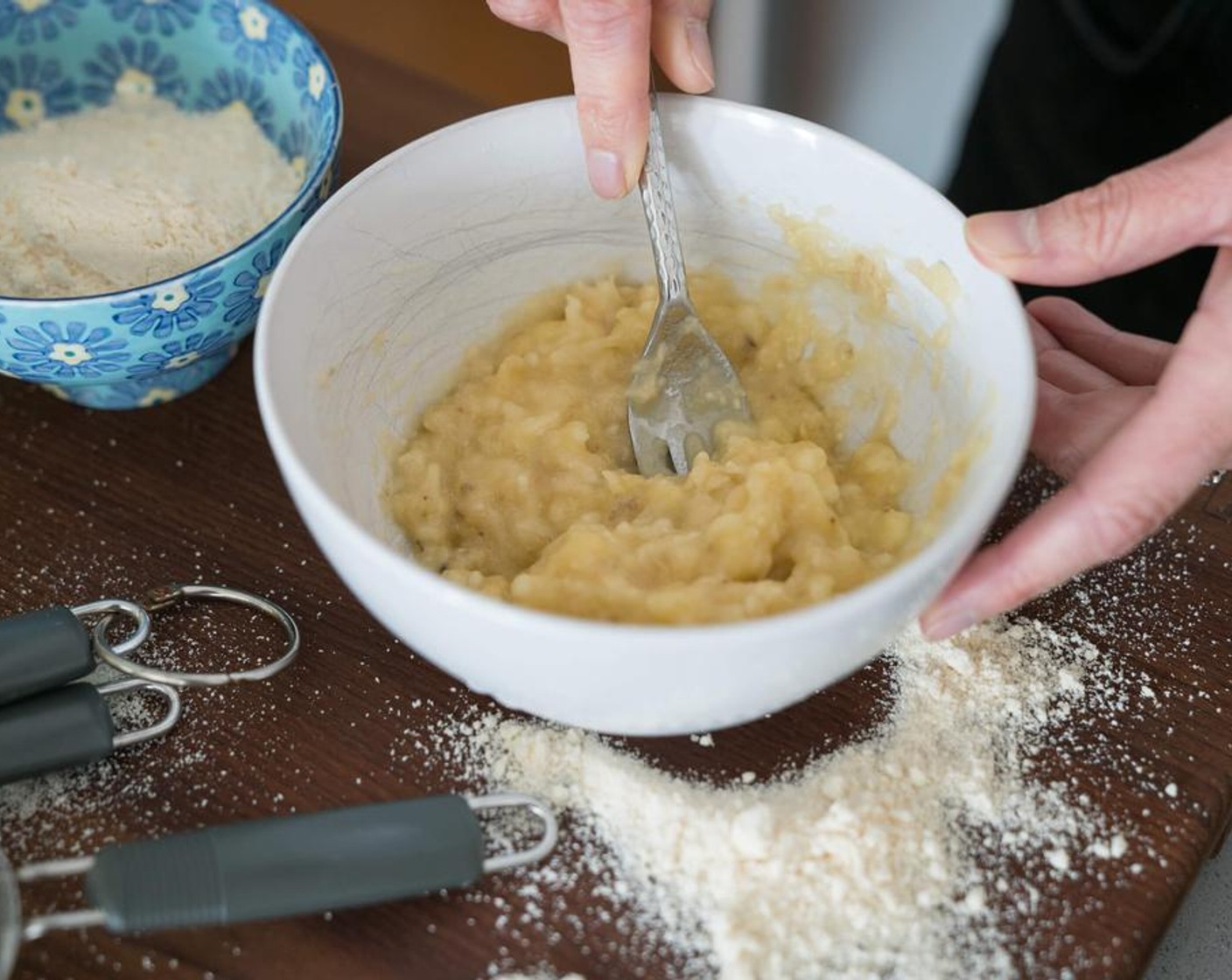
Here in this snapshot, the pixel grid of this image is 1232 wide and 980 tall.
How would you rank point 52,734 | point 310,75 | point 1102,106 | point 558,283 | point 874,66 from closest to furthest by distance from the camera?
point 52,734
point 558,283
point 310,75
point 1102,106
point 874,66

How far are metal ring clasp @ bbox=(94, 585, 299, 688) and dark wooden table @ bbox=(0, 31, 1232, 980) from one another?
2cm

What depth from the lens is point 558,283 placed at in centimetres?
127

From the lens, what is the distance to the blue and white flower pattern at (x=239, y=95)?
146 centimetres

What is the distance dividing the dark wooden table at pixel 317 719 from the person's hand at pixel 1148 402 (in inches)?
6.6

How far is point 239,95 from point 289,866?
0.93 meters

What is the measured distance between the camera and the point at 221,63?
1493mm

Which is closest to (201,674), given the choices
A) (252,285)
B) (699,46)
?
(252,285)

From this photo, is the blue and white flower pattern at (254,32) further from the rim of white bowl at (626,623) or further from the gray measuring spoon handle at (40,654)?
the gray measuring spoon handle at (40,654)

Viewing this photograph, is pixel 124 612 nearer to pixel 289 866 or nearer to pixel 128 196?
pixel 289 866

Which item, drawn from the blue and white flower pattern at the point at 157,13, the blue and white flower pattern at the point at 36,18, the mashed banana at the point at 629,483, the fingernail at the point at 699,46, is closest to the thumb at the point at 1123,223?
the mashed banana at the point at 629,483

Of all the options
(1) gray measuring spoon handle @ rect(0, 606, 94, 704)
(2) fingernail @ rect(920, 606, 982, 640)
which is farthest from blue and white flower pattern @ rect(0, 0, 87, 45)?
(2) fingernail @ rect(920, 606, 982, 640)

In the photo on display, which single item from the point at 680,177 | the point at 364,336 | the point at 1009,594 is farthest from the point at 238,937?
the point at 680,177

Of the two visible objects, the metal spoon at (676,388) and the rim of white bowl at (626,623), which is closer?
the rim of white bowl at (626,623)

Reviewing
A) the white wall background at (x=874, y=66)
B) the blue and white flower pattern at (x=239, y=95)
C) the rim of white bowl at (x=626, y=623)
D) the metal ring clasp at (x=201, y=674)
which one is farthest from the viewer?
the white wall background at (x=874, y=66)
